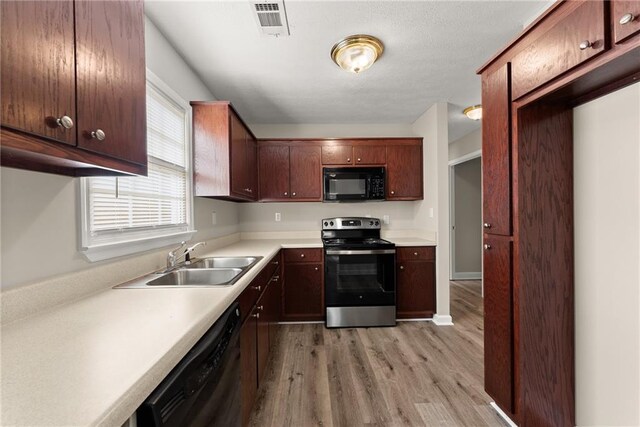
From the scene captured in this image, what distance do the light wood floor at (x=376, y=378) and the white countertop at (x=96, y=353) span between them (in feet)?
3.56

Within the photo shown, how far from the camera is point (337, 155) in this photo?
129 inches

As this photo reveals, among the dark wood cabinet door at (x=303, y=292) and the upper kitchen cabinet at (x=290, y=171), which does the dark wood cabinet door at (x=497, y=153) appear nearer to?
the dark wood cabinet door at (x=303, y=292)

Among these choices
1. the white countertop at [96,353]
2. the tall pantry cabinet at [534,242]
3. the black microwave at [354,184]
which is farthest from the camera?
the black microwave at [354,184]

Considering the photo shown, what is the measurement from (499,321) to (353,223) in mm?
2057

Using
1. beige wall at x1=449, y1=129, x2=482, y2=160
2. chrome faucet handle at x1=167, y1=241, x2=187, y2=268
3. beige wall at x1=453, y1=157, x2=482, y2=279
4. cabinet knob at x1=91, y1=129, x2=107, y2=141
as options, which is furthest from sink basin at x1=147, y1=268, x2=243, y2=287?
beige wall at x1=453, y1=157, x2=482, y2=279

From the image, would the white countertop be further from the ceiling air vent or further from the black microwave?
the black microwave

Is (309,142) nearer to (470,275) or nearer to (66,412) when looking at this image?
(66,412)

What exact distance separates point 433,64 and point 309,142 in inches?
62.2

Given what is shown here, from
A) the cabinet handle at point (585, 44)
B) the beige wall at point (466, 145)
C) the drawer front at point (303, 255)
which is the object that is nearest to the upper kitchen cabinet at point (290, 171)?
the drawer front at point (303, 255)

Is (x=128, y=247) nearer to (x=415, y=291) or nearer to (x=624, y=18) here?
(x=624, y=18)

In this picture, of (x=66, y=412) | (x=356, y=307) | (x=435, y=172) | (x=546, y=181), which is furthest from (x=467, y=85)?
(x=66, y=412)

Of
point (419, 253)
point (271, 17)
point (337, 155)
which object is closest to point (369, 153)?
point (337, 155)

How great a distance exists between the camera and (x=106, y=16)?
0.87 meters

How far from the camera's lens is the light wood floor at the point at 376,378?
1.59 m
